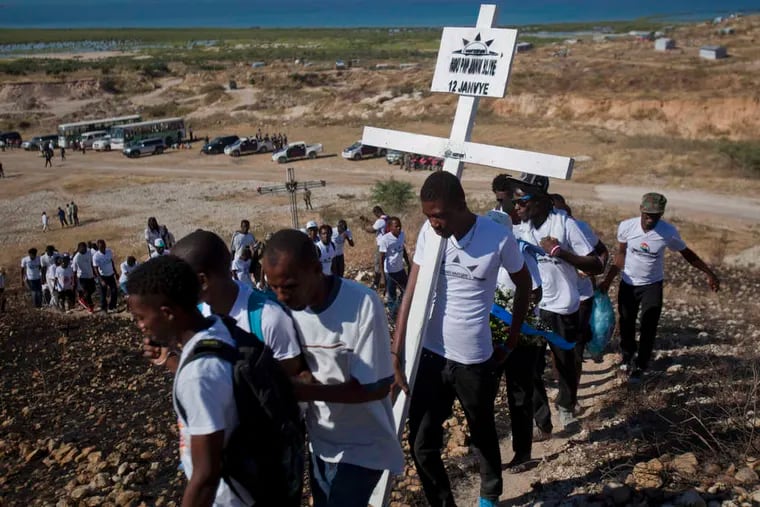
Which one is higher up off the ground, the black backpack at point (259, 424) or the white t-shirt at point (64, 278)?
the black backpack at point (259, 424)

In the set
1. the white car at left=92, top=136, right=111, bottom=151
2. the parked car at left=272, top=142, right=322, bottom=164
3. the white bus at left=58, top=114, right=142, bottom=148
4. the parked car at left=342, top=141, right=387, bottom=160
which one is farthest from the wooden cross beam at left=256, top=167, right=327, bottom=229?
the white bus at left=58, top=114, right=142, bottom=148

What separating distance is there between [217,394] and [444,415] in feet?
6.32

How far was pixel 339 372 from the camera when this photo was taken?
2756mm

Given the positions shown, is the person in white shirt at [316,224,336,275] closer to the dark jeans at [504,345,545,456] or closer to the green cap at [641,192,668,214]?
the green cap at [641,192,668,214]

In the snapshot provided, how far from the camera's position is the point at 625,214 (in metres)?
20.5

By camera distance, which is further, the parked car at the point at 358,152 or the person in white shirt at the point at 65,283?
the parked car at the point at 358,152

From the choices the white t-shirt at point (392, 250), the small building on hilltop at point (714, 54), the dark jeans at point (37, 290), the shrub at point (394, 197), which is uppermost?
the small building on hilltop at point (714, 54)

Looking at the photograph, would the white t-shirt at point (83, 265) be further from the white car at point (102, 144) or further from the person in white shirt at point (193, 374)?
the white car at point (102, 144)

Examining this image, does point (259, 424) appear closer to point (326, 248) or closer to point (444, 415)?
point (444, 415)

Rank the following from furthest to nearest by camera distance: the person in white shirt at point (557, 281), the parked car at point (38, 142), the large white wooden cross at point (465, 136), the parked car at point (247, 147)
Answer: the parked car at point (38, 142)
the parked car at point (247, 147)
the person in white shirt at point (557, 281)
the large white wooden cross at point (465, 136)

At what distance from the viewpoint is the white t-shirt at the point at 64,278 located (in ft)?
41.5

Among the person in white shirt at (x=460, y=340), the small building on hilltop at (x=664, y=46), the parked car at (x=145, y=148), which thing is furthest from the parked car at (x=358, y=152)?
the small building on hilltop at (x=664, y=46)

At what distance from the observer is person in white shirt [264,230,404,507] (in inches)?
104

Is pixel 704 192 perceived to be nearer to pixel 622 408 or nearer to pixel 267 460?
pixel 622 408
